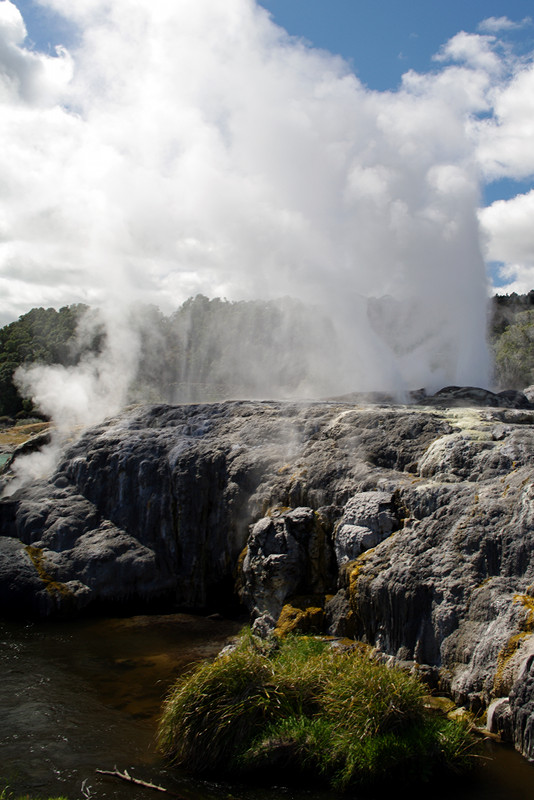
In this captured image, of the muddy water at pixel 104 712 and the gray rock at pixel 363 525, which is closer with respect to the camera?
the muddy water at pixel 104 712

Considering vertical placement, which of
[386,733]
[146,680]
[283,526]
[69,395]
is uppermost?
[69,395]

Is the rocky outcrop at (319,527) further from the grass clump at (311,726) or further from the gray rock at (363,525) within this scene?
the grass clump at (311,726)

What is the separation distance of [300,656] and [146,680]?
2636 mm

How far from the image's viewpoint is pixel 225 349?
134 ft

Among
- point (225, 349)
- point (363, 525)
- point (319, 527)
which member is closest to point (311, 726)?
point (363, 525)

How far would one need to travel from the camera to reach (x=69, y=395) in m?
20.5

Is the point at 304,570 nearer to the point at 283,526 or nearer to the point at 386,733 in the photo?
the point at 283,526

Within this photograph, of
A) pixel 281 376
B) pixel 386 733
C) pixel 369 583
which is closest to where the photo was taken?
pixel 386 733

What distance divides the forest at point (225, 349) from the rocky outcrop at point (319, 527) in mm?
11061

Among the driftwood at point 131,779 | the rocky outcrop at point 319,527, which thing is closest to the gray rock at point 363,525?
the rocky outcrop at point 319,527

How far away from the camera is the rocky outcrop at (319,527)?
7.43m

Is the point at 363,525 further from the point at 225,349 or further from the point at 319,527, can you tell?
the point at 225,349

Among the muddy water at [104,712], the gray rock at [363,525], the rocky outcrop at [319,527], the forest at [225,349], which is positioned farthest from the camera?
the forest at [225,349]

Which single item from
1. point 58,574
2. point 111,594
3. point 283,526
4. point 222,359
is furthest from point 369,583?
point 222,359
